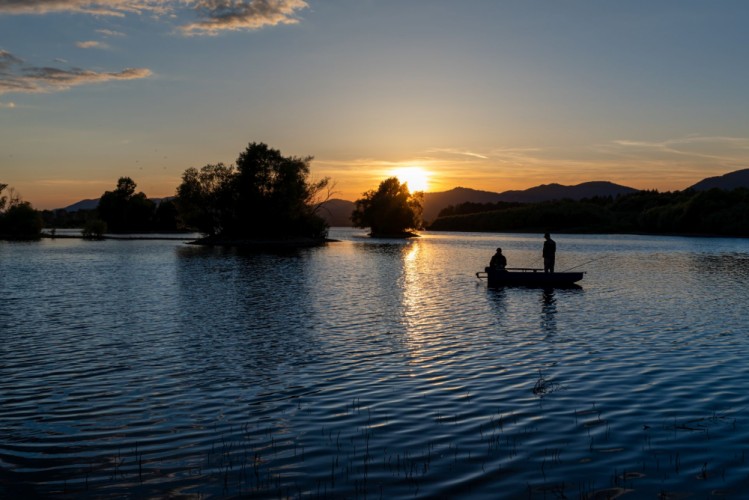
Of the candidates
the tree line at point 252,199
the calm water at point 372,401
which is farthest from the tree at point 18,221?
the calm water at point 372,401

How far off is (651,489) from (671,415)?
15.5 ft

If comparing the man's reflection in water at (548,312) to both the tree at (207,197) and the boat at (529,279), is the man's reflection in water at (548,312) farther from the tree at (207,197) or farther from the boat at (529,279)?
the tree at (207,197)

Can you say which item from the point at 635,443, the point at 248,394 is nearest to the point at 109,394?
the point at 248,394

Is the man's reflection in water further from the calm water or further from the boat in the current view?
the boat

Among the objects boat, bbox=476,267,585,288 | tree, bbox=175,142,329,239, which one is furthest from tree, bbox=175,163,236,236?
boat, bbox=476,267,585,288

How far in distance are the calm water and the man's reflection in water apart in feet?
1.03

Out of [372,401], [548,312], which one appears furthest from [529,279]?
[372,401]

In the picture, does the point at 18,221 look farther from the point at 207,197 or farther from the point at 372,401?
the point at 372,401

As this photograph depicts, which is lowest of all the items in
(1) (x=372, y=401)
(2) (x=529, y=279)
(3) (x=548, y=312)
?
(3) (x=548, y=312)

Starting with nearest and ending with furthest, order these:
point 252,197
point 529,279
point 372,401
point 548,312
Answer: point 372,401 → point 548,312 → point 529,279 → point 252,197

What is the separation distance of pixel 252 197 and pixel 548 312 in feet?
354

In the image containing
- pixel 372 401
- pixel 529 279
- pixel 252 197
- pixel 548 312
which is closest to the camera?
pixel 372 401

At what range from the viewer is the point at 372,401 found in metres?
15.2

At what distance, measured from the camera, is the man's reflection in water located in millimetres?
27000
